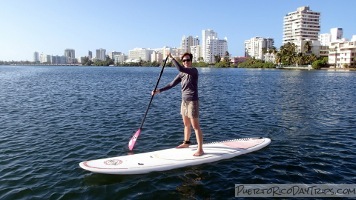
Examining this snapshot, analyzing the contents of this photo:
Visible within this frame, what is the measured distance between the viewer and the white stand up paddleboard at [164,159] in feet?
27.6

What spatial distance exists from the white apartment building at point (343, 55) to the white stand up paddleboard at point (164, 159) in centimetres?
12895

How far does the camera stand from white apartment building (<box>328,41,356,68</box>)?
119438 mm

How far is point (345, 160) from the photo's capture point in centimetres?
1013

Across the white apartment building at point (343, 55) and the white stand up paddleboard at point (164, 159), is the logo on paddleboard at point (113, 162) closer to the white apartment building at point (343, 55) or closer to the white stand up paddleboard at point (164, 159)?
the white stand up paddleboard at point (164, 159)

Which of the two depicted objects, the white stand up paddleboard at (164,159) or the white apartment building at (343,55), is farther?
the white apartment building at (343,55)

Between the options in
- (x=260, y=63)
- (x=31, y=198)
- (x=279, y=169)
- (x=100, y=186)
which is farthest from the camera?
(x=260, y=63)

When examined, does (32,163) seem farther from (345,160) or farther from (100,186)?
(345,160)

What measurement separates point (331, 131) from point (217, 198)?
9.79 meters

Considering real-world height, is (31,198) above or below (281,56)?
below

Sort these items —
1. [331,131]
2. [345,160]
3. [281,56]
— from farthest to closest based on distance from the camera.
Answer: [281,56]
[331,131]
[345,160]

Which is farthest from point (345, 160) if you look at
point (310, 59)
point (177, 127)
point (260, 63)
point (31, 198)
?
point (260, 63)

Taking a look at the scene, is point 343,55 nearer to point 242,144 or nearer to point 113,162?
point 242,144

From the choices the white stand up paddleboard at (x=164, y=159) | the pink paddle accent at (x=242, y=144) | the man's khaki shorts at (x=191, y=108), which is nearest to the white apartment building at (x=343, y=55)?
the pink paddle accent at (x=242, y=144)

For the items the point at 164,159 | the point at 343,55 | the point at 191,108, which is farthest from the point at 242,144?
the point at 343,55
